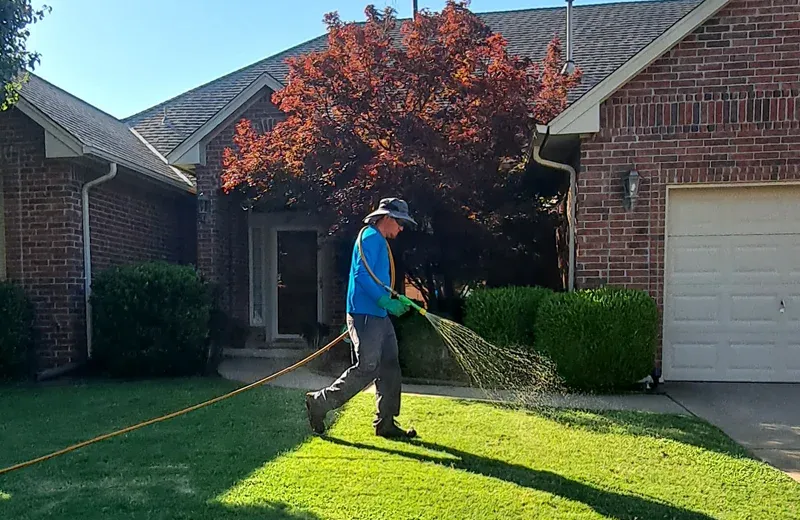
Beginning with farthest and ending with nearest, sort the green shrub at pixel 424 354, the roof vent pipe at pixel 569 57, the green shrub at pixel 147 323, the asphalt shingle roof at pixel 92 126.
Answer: the roof vent pipe at pixel 569 57 → the asphalt shingle roof at pixel 92 126 → the green shrub at pixel 147 323 → the green shrub at pixel 424 354

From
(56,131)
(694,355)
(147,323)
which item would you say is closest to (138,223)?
(56,131)

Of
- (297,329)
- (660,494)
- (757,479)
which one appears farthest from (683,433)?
(297,329)

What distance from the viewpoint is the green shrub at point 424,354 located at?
25.0 feet

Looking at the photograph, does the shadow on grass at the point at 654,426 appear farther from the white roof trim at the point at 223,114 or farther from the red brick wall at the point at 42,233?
the white roof trim at the point at 223,114

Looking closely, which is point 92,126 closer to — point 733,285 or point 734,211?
point 734,211

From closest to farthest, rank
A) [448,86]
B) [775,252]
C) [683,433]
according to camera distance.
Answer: [683,433] < [775,252] < [448,86]

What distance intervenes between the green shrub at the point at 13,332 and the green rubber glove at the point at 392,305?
19.4ft

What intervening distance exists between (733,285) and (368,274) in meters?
5.18

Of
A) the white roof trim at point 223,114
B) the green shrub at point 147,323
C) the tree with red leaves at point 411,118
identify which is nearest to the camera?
the tree with red leaves at point 411,118

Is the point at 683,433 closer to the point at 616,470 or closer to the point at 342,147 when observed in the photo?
the point at 616,470

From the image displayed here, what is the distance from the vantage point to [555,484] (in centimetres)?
382

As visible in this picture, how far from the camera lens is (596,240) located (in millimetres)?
7352

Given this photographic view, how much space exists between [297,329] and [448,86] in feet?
19.2

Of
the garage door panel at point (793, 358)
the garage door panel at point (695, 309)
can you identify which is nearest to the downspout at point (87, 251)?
the garage door panel at point (695, 309)
